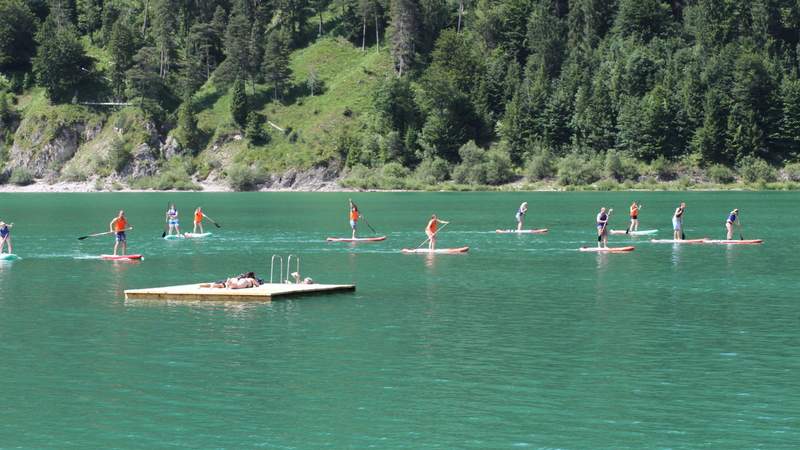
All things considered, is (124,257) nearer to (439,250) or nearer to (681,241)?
(439,250)

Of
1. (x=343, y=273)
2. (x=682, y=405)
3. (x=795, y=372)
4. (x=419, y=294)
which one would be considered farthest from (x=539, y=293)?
(x=682, y=405)

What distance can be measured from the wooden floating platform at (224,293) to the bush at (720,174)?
13891 centimetres

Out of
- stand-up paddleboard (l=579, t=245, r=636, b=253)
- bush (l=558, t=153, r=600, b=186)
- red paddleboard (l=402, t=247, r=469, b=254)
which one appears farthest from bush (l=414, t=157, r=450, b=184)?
stand-up paddleboard (l=579, t=245, r=636, b=253)

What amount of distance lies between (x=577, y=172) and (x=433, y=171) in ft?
83.2

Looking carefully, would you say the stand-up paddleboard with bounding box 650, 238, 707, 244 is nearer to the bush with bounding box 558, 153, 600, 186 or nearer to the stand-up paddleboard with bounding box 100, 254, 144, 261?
the stand-up paddleboard with bounding box 100, 254, 144, 261

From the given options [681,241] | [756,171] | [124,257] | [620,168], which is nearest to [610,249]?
[681,241]

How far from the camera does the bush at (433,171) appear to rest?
631 feet

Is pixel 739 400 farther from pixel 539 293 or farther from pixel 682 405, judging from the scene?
pixel 539 293

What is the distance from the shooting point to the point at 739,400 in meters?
28.3

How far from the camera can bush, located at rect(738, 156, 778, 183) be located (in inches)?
6929

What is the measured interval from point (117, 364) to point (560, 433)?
14.3 metres

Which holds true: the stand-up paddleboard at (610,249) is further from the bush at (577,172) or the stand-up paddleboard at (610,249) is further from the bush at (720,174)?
the bush at (720,174)

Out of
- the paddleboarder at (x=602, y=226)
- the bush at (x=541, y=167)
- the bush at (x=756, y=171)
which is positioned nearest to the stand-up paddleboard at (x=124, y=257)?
the paddleboarder at (x=602, y=226)

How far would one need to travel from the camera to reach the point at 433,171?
192750 millimetres
